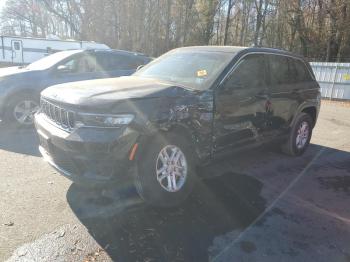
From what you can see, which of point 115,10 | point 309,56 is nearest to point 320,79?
point 309,56

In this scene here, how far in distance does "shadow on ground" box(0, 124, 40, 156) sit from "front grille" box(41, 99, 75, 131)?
171 centimetres

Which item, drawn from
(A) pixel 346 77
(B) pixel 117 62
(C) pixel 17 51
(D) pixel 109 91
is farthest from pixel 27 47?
(D) pixel 109 91

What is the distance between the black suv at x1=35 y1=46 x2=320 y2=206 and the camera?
325 cm

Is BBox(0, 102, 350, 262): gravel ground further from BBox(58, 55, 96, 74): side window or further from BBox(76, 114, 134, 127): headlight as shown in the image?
BBox(58, 55, 96, 74): side window

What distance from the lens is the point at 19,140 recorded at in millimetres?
6215

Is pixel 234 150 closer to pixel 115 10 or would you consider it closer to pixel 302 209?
pixel 302 209

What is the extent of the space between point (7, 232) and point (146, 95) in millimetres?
1935

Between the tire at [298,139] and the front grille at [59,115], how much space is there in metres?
4.09

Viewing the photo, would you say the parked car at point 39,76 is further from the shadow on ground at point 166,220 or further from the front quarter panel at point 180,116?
the front quarter panel at point 180,116

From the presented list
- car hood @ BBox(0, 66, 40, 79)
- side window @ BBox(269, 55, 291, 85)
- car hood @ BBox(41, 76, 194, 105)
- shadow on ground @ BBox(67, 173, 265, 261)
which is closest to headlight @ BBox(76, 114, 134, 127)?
car hood @ BBox(41, 76, 194, 105)

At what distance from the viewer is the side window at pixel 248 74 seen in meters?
4.34

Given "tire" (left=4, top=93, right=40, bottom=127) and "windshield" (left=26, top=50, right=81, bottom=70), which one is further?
"windshield" (left=26, top=50, right=81, bottom=70)

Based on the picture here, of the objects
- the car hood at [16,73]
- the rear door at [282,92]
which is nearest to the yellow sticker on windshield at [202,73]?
the rear door at [282,92]

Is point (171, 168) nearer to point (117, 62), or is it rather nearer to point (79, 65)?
point (79, 65)
